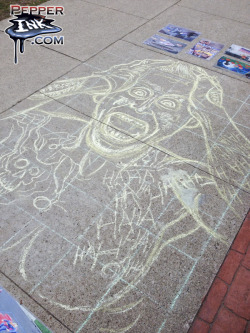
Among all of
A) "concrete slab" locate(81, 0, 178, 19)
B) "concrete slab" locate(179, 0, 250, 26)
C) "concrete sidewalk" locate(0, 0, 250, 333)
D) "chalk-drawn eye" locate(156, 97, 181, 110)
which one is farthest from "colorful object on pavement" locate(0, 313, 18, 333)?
"concrete slab" locate(179, 0, 250, 26)

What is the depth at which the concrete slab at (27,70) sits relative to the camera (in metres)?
4.77

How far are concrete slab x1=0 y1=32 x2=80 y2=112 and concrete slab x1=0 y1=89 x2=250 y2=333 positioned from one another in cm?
63

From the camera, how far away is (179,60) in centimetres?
569

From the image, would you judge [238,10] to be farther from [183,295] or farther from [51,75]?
[183,295]

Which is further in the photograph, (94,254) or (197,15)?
(197,15)

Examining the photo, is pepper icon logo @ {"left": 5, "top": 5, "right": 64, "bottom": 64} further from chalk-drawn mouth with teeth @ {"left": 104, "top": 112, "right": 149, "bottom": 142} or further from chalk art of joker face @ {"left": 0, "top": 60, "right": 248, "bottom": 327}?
chalk-drawn mouth with teeth @ {"left": 104, "top": 112, "right": 149, "bottom": 142}

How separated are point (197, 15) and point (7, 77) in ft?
15.3

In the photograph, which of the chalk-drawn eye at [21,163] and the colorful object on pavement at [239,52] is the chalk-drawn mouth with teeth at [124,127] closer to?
the chalk-drawn eye at [21,163]

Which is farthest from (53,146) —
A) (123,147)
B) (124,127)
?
(124,127)

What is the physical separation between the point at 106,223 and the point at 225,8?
697cm

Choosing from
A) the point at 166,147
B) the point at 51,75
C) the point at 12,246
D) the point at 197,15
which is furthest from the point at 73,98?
the point at 197,15

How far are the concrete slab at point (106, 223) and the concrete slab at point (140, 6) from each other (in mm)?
4188

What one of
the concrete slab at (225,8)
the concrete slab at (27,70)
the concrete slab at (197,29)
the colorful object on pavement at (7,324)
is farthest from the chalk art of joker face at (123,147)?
the concrete slab at (225,8)

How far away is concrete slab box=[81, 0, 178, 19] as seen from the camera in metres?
7.32
